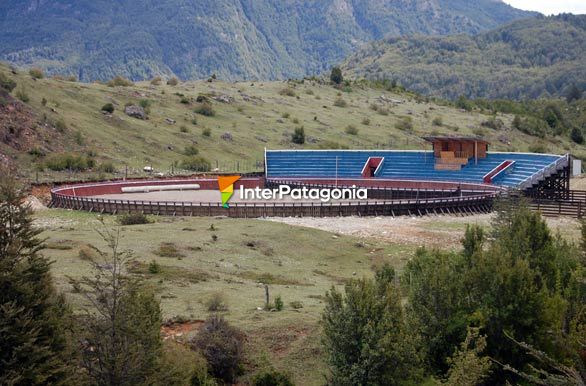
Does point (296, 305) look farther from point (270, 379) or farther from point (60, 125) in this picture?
point (60, 125)

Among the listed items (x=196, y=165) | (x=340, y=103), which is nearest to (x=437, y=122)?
(x=340, y=103)

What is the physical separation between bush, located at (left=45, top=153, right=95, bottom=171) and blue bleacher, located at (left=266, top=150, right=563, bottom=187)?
20357mm

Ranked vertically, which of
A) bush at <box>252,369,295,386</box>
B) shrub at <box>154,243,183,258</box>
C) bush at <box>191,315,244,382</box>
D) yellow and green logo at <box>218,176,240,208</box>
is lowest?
bush at <box>252,369,295,386</box>

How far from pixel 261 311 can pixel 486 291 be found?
326 inches

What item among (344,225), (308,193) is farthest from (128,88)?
(344,225)

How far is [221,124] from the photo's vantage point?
107 meters

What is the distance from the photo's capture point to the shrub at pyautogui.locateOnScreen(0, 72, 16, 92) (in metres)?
84.1

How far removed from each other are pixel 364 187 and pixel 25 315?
60.0 meters

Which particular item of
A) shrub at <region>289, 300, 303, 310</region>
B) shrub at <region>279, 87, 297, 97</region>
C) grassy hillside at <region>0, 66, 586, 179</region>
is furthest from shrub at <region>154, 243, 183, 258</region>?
shrub at <region>279, 87, 297, 97</region>

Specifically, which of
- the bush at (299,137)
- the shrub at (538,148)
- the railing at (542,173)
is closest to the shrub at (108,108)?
the bush at (299,137)

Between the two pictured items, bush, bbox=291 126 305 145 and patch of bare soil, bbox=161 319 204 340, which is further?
bush, bbox=291 126 305 145

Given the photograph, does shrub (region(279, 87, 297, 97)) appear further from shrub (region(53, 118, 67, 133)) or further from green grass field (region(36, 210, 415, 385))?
green grass field (region(36, 210, 415, 385))

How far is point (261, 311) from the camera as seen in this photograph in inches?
1085

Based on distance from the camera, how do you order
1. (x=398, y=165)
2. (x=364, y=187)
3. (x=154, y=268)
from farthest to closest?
(x=398, y=165) → (x=364, y=187) → (x=154, y=268)
